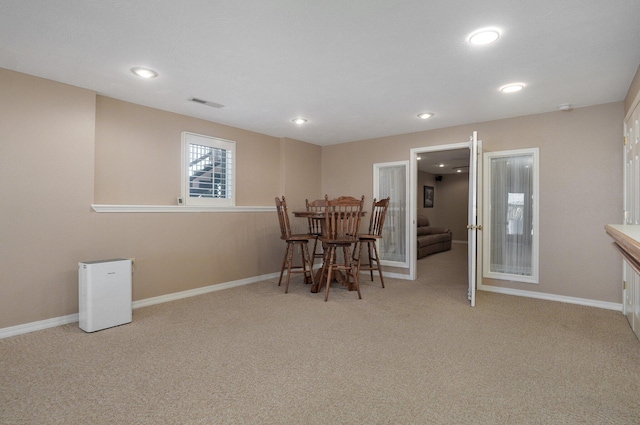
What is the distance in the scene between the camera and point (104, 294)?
291 cm

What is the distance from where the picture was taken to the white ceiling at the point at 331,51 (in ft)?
6.33

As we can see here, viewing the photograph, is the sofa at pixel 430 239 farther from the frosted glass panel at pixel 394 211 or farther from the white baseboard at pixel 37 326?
A: the white baseboard at pixel 37 326

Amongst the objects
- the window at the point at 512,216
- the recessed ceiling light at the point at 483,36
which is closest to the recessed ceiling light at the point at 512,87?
the recessed ceiling light at the point at 483,36

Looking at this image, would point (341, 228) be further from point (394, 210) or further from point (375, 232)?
point (394, 210)

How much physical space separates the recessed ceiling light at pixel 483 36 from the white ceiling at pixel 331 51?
0.16 feet

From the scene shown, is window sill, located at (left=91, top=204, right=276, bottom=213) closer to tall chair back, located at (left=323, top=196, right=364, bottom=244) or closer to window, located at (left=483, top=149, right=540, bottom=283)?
tall chair back, located at (left=323, top=196, right=364, bottom=244)

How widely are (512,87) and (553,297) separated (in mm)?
2474

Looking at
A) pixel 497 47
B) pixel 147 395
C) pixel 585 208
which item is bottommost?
pixel 147 395

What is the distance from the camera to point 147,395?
1.84 meters

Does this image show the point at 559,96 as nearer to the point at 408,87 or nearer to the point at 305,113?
the point at 408,87

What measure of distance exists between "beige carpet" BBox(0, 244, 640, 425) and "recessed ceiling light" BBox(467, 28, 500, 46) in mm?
2207

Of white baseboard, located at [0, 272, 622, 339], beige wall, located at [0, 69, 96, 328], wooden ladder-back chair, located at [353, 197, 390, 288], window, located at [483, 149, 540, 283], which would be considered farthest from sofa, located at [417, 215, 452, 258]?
beige wall, located at [0, 69, 96, 328]

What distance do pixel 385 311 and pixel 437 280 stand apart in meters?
1.89

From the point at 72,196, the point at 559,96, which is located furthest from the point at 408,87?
the point at 72,196
